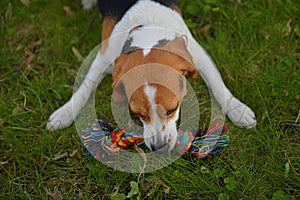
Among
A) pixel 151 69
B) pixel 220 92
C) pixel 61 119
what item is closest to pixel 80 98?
pixel 61 119

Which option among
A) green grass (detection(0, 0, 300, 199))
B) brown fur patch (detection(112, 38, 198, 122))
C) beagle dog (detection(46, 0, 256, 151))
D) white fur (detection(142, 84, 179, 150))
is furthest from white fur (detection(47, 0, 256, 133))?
white fur (detection(142, 84, 179, 150))

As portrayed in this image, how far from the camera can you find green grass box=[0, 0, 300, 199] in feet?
12.0

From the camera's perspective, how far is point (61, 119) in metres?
4.28

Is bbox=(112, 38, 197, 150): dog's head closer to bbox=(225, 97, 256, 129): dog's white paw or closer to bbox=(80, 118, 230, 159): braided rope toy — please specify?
bbox=(80, 118, 230, 159): braided rope toy

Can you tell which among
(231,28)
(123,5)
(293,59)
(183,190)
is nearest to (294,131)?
(293,59)

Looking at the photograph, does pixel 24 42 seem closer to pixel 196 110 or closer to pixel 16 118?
pixel 16 118

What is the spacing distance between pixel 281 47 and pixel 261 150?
141 cm

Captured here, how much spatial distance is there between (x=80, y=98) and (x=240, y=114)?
164 cm

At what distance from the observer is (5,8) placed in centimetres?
556

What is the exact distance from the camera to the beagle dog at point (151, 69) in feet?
11.1

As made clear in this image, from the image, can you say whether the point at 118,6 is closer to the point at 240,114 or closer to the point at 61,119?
the point at 61,119

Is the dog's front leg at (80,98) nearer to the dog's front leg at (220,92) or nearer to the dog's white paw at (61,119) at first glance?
the dog's white paw at (61,119)

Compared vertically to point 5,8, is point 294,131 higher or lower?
lower

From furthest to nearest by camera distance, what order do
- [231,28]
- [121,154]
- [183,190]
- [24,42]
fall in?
[24,42]
[231,28]
[121,154]
[183,190]
